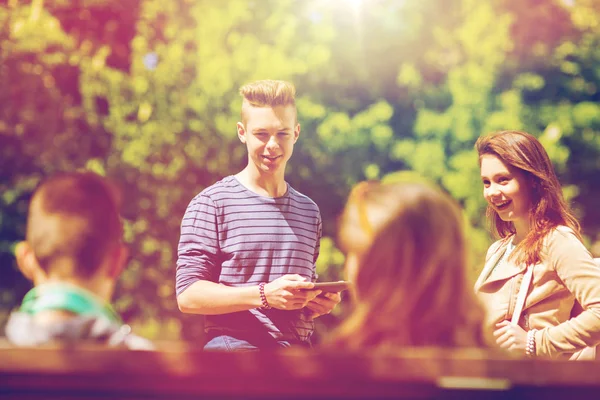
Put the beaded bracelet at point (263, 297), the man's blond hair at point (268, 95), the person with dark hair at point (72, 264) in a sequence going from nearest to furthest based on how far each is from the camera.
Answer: the person with dark hair at point (72, 264) < the beaded bracelet at point (263, 297) < the man's blond hair at point (268, 95)

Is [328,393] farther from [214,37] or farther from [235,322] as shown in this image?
[214,37]

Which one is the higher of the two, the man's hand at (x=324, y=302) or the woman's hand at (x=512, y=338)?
the man's hand at (x=324, y=302)

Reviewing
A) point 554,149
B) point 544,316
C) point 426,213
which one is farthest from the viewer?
point 554,149

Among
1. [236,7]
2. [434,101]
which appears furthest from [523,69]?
[236,7]

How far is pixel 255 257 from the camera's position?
323cm

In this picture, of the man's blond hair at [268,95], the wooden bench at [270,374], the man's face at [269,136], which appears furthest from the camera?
the man's blond hair at [268,95]

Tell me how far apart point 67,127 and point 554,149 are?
1181cm

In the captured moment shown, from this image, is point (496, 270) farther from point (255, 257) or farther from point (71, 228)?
point (71, 228)

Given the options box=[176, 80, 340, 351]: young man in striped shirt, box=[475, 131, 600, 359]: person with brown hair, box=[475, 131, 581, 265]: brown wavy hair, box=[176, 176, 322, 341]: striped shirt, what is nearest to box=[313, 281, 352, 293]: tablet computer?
box=[176, 80, 340, 351]: young man in striped shirt

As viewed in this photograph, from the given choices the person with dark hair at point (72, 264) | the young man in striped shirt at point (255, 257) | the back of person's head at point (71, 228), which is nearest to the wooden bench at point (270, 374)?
the person with dark hair at point (72, 264)

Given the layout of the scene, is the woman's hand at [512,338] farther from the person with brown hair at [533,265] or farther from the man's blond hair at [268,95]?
the man's blond hair at [268,95]

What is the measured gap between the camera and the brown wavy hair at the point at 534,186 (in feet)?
10.2

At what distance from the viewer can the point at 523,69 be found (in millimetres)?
19922

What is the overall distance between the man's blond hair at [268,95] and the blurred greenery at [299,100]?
14655 millimetres
